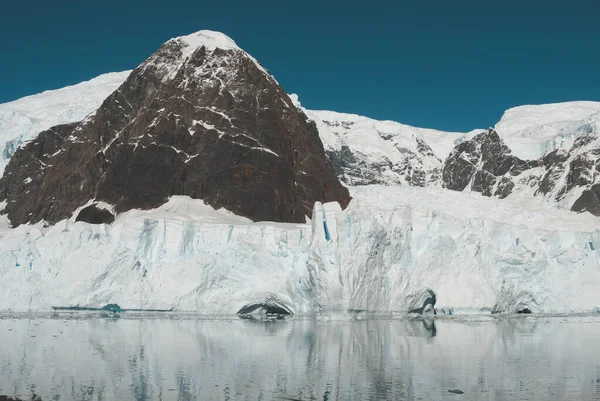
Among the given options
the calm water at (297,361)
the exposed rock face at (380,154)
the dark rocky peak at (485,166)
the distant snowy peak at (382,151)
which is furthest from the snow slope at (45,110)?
the calm water at (297,361)

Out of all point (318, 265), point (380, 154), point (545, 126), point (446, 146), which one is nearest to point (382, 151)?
point (380, 154)

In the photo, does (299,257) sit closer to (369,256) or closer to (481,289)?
(369,256)

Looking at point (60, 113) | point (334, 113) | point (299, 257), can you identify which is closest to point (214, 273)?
point (299, 257)

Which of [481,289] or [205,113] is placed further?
[205,113]

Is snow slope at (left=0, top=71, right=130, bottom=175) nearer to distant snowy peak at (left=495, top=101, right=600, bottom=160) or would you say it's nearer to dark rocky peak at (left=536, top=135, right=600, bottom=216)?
dark rocky peak at (left=536, top=135, right=600, bottom=216)

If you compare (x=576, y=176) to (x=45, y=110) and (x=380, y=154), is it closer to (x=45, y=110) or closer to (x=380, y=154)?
(x=380, y=154)

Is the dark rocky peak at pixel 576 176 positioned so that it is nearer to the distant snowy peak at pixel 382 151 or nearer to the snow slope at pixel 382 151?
the snow slope at pixel 382 151
